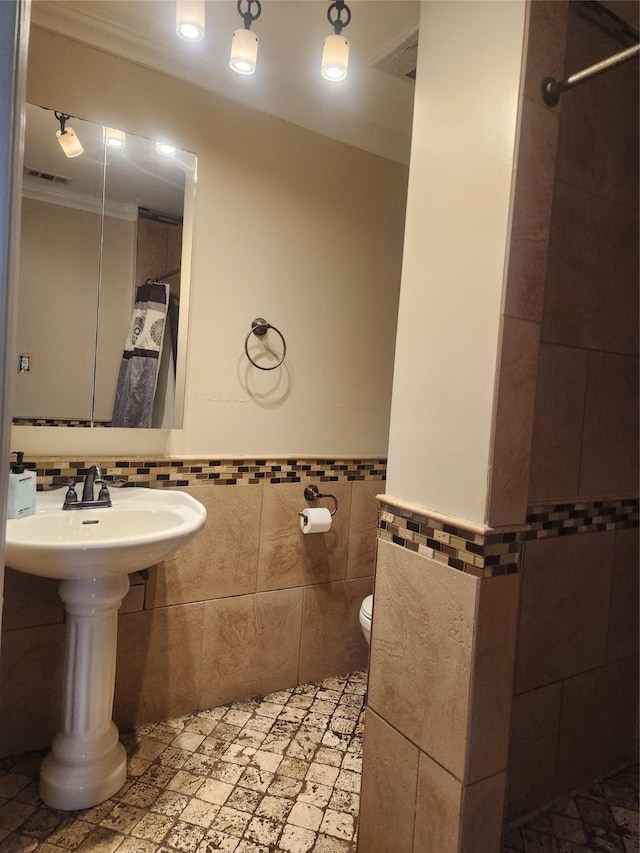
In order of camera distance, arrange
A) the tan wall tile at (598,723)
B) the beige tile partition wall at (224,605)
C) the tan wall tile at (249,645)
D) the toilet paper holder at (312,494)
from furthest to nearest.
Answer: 1. the toilet paper holder at (312,494)
2. the tan wall tile at (249,645)
3. the beige tile partition wall at (224,605)
4. the tan wall tile at (598,723)

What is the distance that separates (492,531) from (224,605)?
4.07 feet

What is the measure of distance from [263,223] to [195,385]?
675 mm

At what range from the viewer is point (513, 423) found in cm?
112

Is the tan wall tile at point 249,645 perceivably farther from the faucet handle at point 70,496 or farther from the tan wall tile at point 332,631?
the faucet handle at point 70,496

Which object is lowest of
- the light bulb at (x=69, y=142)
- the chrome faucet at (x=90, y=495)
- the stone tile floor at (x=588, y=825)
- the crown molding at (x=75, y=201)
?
the stone tile floor at (x=588, y=825)

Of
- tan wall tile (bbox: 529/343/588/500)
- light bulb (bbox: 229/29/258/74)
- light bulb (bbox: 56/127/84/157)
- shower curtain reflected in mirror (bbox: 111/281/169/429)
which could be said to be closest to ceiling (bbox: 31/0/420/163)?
light bulb (bbox: 229/29/258/74)

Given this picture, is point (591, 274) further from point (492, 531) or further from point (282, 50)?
point (282, 50)

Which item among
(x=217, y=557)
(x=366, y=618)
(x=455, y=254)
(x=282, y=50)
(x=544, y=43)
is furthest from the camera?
(x=217, y=557)

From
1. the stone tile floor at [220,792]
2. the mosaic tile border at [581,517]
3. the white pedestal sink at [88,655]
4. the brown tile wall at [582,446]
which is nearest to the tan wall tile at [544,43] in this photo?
the brown tile wall at [582,446]

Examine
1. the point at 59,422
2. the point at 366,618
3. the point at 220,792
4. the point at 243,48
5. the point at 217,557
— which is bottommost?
the point at 220,792

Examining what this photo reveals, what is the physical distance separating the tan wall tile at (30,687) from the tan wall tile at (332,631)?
3.02ft

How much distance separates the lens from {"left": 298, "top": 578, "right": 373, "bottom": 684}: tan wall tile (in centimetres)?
219

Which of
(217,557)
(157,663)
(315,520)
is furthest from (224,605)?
(315,520)

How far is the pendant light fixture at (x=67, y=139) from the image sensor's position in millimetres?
1631
